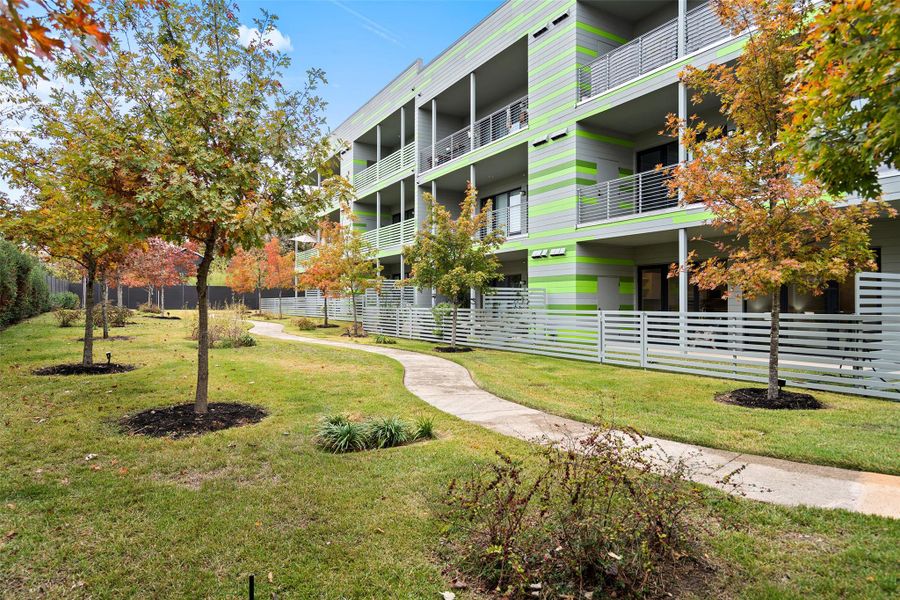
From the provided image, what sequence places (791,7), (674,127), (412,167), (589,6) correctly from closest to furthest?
(791,7) → (674,127) → (589,6) → (412,167)

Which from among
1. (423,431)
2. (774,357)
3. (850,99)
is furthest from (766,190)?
(423,431)

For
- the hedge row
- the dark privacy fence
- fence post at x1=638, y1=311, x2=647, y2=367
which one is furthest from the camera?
the dark privacy fence

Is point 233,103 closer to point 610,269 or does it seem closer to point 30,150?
point 30,150

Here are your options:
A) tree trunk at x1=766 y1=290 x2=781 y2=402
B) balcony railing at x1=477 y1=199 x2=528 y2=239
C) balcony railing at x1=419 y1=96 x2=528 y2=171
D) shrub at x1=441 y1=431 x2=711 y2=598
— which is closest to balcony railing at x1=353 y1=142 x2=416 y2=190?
balcony railing at x1=419 y1=96 x2=528 y2=171

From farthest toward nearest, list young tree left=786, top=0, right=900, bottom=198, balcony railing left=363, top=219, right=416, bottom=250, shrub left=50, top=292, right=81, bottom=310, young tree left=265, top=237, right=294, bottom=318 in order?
young tree left=265, top=237, right=294, bottom=318
shrub left=50, top=292, right=81, bottom=310
balcony railing left=363, top=219, right=416, bottom=250
young tree left=786, top=0, right=900, bottom=198

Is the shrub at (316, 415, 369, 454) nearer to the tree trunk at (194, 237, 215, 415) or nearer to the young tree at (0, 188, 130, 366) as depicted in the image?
the tree trunk at (194, 237, 215, 415)

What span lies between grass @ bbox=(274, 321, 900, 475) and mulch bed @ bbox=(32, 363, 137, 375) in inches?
304

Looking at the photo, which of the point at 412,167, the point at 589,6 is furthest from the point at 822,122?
the point at 412,167

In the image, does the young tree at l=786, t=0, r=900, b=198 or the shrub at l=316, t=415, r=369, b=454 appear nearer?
the young tree at l=786, t=0, r=900, b=198

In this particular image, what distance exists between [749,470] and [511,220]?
16.1 metres

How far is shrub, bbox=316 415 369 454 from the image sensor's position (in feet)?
17.6

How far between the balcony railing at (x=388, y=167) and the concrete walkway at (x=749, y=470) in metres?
18.5

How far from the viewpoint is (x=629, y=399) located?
314 inches

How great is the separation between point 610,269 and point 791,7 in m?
9.47
